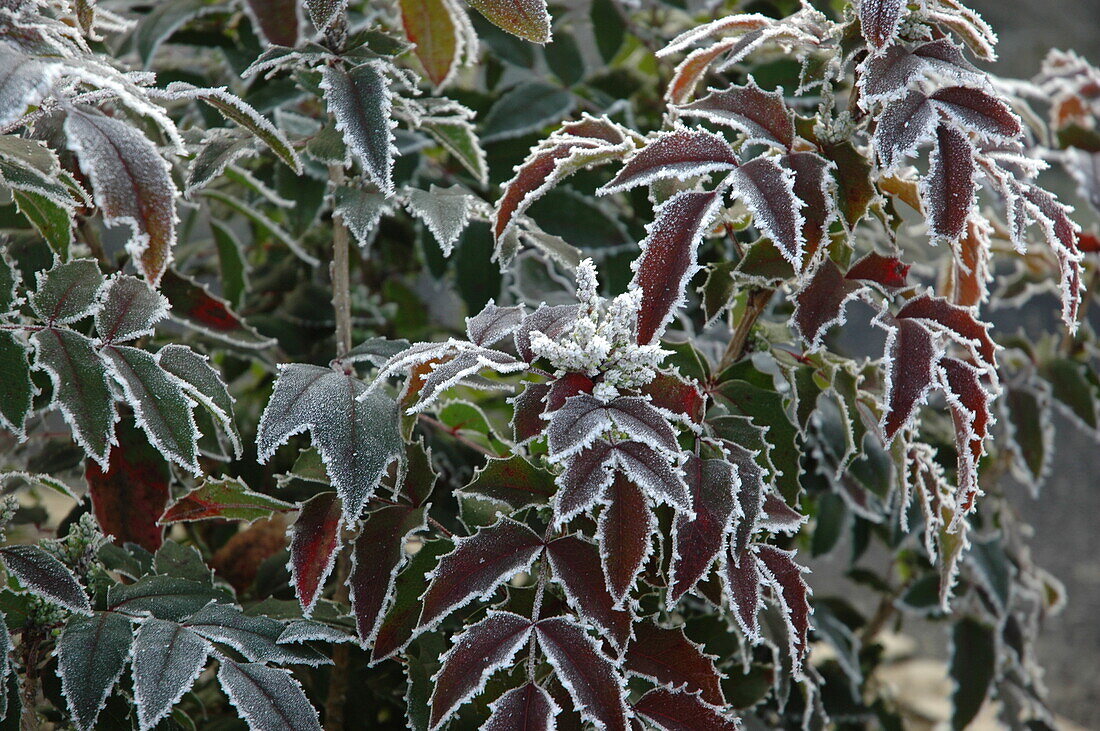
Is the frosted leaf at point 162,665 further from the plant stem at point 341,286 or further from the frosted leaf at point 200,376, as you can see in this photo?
the plant stem at point 341,286

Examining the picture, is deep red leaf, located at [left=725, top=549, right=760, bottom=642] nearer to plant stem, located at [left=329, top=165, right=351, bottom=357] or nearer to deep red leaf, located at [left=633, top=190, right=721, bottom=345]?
deep red leaf, located at [left=633, top=190, right=721, bottom=345]

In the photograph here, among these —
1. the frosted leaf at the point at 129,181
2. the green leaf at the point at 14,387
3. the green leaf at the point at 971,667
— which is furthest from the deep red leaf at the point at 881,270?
the green leaf at the point at 971,667

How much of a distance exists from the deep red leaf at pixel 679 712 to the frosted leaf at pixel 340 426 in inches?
8.5

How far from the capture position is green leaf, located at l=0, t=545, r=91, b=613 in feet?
1.92

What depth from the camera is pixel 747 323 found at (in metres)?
0.70

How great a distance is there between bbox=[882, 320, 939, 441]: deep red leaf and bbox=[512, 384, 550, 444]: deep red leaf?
0.66ft

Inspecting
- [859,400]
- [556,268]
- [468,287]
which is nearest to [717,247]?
[556,268]

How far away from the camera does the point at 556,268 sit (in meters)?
1.08

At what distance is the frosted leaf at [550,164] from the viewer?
0.61 meters

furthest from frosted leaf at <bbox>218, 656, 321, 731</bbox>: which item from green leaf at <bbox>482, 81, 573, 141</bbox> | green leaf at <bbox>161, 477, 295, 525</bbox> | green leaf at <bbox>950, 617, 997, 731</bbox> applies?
green leaf at <bbox>950, 617, 997, 731</bbox>

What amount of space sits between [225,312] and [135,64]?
1.18ft

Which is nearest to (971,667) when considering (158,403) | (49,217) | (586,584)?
(586,584)

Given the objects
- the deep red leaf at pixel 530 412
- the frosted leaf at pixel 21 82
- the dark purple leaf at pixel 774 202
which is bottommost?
the deep red leaf at pixel 530 412

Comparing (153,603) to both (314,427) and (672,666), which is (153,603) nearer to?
(314,427)
